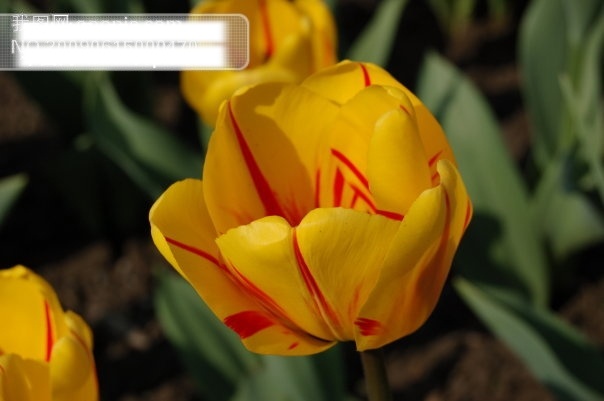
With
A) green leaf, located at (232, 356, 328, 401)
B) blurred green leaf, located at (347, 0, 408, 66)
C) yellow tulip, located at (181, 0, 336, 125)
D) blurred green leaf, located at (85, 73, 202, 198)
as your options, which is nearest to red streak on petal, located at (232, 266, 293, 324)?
green leaf, located at (232, 356, 328, 401)

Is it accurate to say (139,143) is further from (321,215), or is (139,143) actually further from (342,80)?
(321,215)

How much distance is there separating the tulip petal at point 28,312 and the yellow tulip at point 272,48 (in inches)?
19.9

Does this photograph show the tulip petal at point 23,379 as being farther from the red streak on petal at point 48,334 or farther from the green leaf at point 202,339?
the green leaf at point 202,339

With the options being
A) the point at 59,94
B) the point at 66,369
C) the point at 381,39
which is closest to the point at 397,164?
the point at 66,369

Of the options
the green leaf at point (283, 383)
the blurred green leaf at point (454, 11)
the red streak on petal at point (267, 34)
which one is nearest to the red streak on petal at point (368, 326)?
the green leaf at point (283, 383)

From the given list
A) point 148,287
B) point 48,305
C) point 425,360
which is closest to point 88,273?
point 148,287

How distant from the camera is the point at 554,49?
1.51 m

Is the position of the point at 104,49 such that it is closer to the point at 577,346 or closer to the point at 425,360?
the point at 577,346

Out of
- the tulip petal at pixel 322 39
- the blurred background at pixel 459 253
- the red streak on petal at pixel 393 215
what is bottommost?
the blurred background at pixel 459 253

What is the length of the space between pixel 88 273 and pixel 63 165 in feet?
0.53

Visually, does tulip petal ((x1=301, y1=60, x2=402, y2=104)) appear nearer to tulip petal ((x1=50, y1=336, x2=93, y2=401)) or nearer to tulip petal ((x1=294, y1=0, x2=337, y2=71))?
tulip petal ((x1=50, y1=336, x2=93, y2=401))

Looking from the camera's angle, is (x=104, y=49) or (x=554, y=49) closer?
(x=104, y=49)

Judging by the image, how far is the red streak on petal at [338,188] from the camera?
2.13 feet

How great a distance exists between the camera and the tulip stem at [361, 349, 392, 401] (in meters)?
0.63
